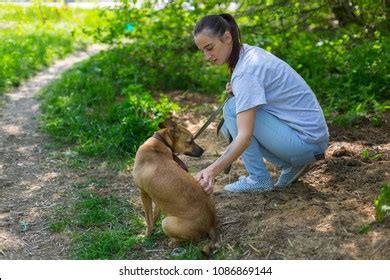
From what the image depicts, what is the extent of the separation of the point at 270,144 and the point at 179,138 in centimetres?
83

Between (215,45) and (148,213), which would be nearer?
(215,45)

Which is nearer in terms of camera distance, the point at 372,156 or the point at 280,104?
the point at 280,104

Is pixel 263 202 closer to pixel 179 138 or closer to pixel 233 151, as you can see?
pixel 233 151

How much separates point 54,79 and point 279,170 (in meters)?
5.73

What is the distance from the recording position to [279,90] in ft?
15.6

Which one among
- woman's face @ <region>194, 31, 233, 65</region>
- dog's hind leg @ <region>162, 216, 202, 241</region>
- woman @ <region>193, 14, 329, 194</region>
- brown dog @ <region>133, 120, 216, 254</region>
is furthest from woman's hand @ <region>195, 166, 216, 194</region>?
woman's face @ <region>194, 31, 233, 65</region>

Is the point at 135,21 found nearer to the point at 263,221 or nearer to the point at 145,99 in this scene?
the point at 145,99

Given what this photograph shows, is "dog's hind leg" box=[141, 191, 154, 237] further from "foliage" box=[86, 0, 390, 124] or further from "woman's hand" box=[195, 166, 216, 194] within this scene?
"foliage" box=[86, 0, 390, 124]

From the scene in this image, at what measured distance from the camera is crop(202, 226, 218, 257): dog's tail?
13.7 feet

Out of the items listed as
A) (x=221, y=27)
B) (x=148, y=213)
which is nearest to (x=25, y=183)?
(x=148, y=213)

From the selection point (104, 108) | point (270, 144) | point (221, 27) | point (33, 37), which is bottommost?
point (104, 108)

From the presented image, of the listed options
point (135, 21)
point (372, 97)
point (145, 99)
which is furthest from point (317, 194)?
point (135, 21)

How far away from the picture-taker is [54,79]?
10234mm
